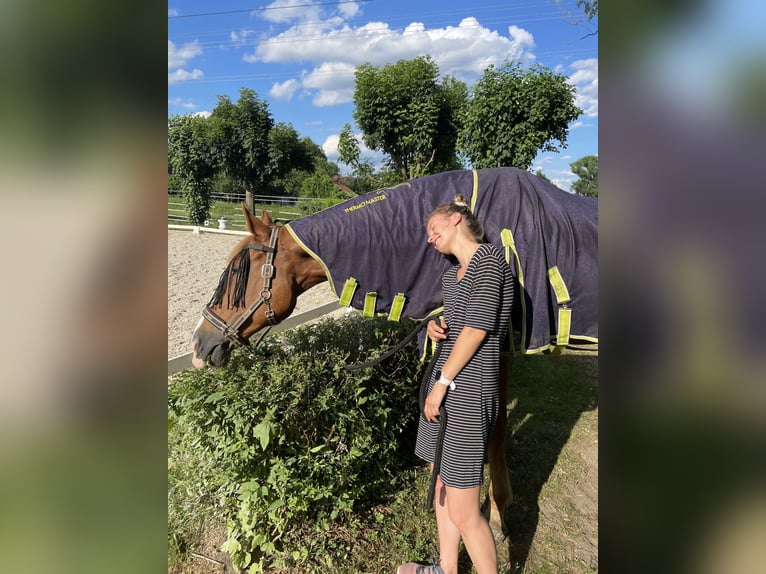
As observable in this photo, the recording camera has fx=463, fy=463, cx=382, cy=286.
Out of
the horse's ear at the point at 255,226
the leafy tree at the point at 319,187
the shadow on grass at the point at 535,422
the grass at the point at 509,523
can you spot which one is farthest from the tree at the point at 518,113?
the leafy tree at the point at 319,187

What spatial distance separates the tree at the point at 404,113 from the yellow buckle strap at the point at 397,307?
10.9 m

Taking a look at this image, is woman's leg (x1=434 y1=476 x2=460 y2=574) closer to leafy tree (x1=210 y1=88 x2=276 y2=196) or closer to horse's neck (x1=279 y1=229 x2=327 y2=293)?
horse's neck (x1=279 y1=229 x2=327 y2=293)

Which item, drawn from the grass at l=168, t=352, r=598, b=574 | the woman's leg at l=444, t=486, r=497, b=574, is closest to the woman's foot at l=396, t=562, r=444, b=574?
the grass at l=168, t=352, r=598, b=574

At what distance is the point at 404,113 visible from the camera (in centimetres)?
1295

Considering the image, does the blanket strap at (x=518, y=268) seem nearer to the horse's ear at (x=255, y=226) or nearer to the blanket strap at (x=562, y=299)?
the blanket strap at (x=562, y=299)

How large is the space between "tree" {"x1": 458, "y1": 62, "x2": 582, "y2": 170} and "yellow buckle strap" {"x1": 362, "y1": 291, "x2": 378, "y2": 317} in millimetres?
8981

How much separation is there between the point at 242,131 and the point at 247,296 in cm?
2338

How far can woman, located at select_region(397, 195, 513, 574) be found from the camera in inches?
75.6

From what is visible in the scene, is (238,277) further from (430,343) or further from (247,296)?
(430,343)

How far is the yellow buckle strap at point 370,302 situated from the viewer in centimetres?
257
